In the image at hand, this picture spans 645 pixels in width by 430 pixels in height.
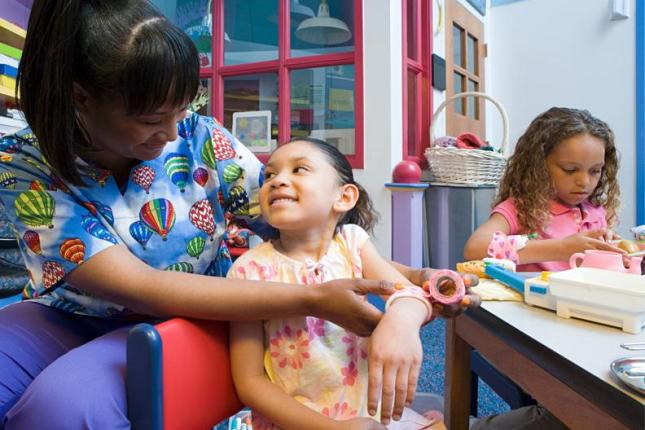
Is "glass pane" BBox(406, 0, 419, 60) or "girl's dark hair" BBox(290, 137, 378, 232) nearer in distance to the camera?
"girl's dark hair" BBox(290, 137, 378, 232)

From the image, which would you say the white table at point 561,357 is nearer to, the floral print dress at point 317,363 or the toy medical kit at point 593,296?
the toy medical kit at point 593,296

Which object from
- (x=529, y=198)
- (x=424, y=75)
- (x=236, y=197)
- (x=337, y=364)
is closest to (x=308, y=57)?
(x=424, y=75)

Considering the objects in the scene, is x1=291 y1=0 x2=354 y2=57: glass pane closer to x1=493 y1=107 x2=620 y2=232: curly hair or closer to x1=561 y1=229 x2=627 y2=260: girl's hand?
Answer: x1=493 y1=107 x2=620 y2=232: curly hair

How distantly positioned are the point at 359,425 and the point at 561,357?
0.74 ft

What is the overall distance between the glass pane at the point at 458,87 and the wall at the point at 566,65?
0.43 meters

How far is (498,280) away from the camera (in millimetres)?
806

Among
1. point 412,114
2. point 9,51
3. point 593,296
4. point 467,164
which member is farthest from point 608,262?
point 412,114

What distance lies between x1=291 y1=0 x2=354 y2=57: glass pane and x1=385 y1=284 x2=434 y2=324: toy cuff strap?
6.18 feet

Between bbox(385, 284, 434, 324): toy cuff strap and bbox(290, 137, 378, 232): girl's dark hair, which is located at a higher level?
bbox(290, 137, 378, 232): girl's dark hair

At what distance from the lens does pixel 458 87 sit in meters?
2.93

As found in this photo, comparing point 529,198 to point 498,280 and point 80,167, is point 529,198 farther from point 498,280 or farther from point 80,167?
point 80,167

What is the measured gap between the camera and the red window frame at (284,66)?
2.23m

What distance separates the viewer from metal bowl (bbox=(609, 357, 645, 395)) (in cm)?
40

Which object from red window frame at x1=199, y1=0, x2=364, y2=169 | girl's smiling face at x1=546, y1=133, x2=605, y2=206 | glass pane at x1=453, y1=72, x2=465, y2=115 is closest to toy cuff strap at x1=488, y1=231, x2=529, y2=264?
girl's smiling face at x1=546, y1=133, x2=605, y2=206
